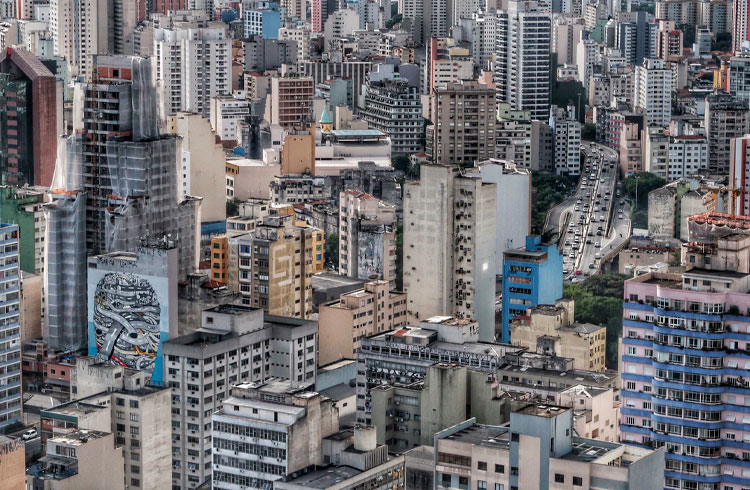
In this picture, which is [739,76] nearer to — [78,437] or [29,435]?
[29,435]

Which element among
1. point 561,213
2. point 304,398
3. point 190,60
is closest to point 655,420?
point 304,398

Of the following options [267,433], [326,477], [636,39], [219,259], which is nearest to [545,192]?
[219,259]

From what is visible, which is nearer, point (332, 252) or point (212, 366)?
point (212, 366)

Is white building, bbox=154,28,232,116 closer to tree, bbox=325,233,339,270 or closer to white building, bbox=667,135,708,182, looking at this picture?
white building, bbox=667,135,708,182

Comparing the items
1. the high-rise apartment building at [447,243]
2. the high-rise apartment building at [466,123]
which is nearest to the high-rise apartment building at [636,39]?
the high-rise apartment building at [466,123]

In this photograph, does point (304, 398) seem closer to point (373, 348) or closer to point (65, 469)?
point (65, 469)
